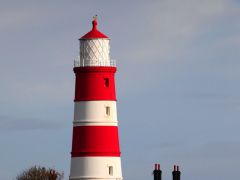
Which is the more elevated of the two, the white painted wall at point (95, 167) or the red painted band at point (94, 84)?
the red painted band at point (94, 84)

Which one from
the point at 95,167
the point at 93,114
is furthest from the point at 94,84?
the point at 95,167

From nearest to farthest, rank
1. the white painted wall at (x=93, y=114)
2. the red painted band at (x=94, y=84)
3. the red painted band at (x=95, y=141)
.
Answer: the red painted band at (x=95, y=141), the white painted wall at (x=93, y=114), the red painted band at (x=94, y=84)

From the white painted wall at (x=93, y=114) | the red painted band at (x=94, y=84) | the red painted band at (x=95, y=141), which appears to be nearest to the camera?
the red painted band at (x=95, y=141)

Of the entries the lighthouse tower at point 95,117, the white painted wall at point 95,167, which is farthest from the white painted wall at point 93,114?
the white painted wall at point 95,167

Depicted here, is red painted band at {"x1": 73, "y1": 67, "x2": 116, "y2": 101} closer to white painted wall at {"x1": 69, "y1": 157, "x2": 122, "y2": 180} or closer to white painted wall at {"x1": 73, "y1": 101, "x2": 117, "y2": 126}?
white painted wall at {"x1": 73, "y1": 101, "x2": 117, "y2": 126}

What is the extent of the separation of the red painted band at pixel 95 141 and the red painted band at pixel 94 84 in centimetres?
164

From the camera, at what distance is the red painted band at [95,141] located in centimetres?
8088

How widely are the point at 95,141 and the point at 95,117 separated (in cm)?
127

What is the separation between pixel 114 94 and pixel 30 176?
74.7 feet

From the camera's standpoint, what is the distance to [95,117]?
81.0m

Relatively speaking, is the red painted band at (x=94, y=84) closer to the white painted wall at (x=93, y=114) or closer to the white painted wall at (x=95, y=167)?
the white painted wall at (x=93, y=114)

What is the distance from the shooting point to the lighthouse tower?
266 ft

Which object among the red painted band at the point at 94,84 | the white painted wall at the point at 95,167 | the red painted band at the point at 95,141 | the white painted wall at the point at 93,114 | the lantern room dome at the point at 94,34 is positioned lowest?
the white painted wall at the point at 95,167

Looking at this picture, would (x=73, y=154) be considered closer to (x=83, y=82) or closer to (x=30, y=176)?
(x=83, y=82)
